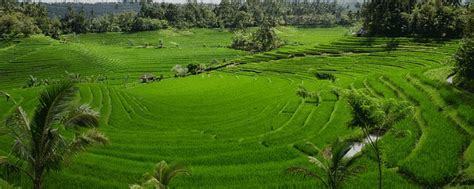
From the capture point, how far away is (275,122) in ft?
119

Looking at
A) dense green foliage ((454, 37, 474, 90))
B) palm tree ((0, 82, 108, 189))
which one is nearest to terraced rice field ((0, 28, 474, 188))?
dense green foliage ((454, 37, 474, 90))

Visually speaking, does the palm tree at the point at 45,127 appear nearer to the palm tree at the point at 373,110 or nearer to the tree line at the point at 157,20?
the palm tree at the point at 373,110

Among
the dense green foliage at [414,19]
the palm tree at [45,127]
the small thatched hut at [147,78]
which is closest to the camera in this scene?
the palm tree at [45,127]

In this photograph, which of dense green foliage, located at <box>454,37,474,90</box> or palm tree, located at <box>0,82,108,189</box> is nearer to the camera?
palm tree, located at <box>0,82,108,189</box>

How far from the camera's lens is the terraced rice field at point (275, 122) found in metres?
23.2

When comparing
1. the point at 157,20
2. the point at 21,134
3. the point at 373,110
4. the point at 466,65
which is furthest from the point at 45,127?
the point at 157,20

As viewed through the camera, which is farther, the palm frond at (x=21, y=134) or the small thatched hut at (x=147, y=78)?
the small thatched hut at (x=147, y=78)

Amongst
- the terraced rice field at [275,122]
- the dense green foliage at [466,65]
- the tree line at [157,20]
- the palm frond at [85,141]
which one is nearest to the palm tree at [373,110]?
the terraced rice field at [275,122]

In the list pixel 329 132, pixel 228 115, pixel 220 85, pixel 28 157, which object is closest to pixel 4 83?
pixel 220 85

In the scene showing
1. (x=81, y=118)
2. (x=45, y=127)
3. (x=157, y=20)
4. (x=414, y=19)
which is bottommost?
(x=157, y=20)

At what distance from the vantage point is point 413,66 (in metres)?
53.4

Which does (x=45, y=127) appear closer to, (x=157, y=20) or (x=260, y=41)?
(x=260, y=41)

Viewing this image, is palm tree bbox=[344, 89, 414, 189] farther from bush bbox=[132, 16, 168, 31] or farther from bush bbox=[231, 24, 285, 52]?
bush bbox=[132, 16, 168, 31]

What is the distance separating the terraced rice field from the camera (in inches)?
915
